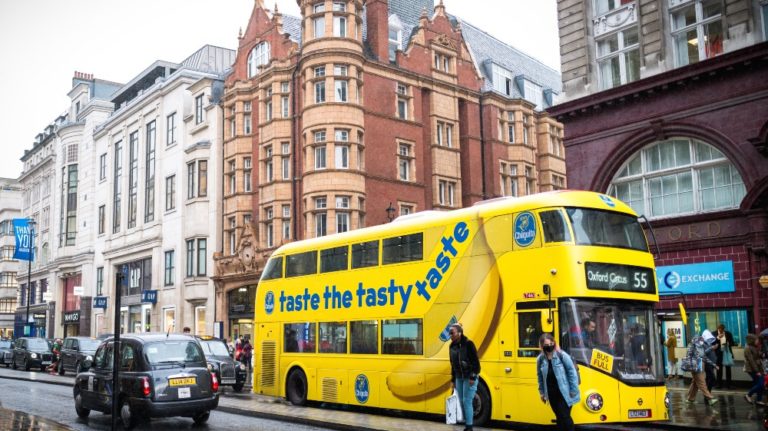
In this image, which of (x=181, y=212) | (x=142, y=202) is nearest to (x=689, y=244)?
(x=181, y=212)

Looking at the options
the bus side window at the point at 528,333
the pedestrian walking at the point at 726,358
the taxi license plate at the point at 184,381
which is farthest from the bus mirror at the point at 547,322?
the pedestrian walking at the point at 726,358

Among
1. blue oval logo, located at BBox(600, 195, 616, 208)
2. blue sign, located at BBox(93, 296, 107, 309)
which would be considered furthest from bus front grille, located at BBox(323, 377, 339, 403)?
blue sign, located at BBox(93, 296, 107, 309)

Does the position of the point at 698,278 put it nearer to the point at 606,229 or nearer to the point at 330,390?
the point at 606,229

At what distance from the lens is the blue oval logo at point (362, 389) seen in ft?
59.8

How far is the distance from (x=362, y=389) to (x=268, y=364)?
440 cm

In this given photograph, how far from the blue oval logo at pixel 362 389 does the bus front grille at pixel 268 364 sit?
12.5ft

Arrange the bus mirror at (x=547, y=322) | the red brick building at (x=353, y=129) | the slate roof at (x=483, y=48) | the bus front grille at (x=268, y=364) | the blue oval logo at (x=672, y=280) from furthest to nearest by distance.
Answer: the slate roof at (x=483, y=48), the red brick building at (x=353, y=129), the blue oval logo at (x=672, y=280), the bus front grille at (x=268, y=364), the bus mirror at (x=547, y=322)

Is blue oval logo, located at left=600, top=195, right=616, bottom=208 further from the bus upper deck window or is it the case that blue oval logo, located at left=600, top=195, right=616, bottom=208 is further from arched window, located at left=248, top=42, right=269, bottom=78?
arched window, located at left=248, top=42, right=269, bottom=78

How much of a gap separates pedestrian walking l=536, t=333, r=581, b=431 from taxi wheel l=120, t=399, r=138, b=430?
27.2ft

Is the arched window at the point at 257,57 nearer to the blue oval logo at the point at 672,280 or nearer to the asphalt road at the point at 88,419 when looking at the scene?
the asphalt road at the point at 88,419

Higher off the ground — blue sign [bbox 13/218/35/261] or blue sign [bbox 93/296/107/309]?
blue sign [bbox 13/218/35/261]

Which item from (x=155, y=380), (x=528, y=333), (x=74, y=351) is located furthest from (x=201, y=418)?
(x=74, y=351)

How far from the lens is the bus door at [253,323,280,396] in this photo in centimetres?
2144

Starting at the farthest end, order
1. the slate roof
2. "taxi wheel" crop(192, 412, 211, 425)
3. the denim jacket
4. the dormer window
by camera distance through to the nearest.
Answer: the slate roof < the dormer window < "taxi wheel" crop(192, 412, 211, 425) < the denim jacket
